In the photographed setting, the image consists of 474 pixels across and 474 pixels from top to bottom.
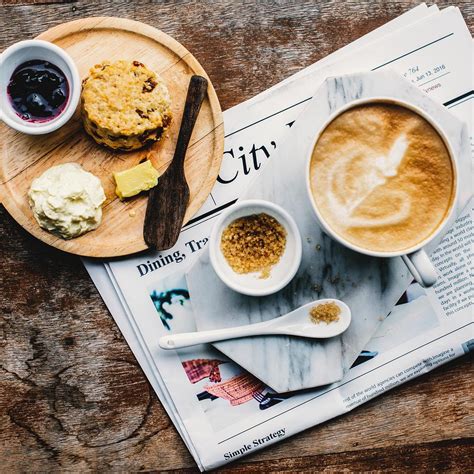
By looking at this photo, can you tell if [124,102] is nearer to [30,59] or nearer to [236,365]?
[30,59]

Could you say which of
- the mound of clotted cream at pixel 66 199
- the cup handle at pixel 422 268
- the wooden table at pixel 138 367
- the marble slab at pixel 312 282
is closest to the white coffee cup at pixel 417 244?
the cup handle at pixel 422 268

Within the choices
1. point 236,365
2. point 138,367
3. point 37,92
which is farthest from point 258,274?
point 37,92

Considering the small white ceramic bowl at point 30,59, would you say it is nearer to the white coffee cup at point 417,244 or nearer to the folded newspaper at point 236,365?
the folded newspaper at point 236,365

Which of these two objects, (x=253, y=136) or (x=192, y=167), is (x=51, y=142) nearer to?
(x=192, y=167)

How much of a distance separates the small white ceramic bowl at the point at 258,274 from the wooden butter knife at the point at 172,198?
0.25ft

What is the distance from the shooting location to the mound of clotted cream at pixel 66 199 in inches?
36.4

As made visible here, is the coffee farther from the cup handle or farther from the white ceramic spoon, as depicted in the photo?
the white ceramic spoon

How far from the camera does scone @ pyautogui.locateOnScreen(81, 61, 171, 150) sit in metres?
0.92

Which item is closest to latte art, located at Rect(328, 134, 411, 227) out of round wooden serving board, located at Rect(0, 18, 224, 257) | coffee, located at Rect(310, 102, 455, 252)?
coffee, located at Rect(310, 102, 455, 252)

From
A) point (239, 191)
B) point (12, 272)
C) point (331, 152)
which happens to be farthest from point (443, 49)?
point (12, 272)

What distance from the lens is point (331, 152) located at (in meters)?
0.88

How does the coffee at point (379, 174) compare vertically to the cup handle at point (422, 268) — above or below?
above

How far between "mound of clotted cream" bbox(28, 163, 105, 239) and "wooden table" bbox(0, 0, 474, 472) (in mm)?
98

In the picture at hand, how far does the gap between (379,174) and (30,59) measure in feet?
1.94
